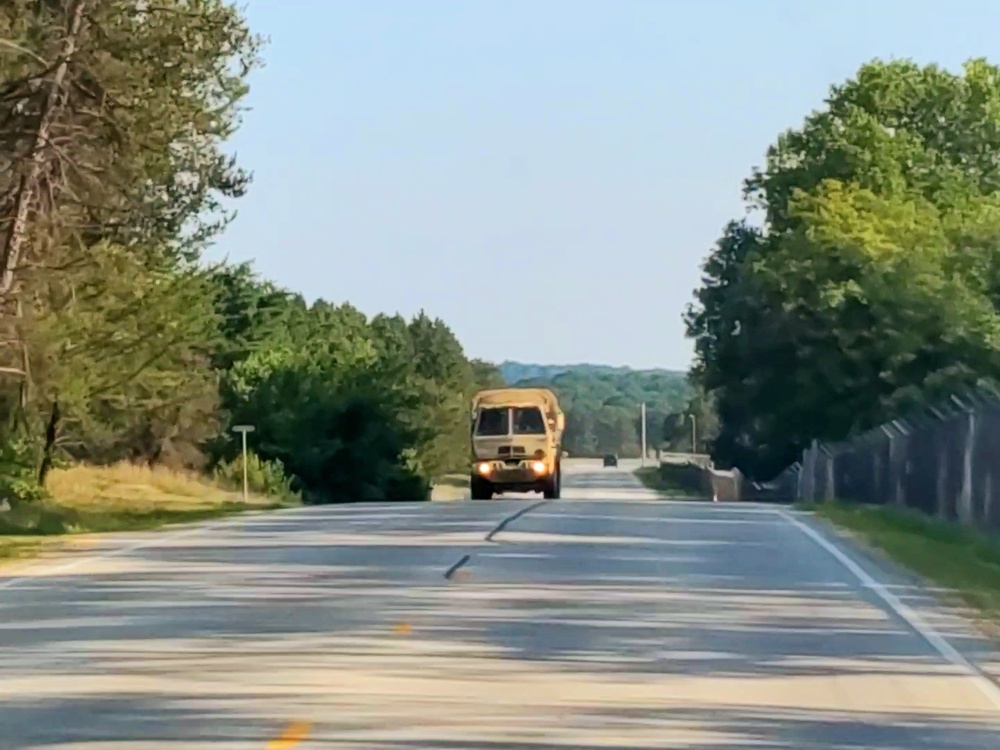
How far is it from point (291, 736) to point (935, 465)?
24.9m

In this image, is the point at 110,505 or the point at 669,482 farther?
the point at 669,482

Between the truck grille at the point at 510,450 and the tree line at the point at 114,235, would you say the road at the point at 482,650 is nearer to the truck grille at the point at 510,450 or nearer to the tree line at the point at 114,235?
the tree line at the point at 114,235

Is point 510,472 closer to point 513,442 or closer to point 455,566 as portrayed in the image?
point 513,442

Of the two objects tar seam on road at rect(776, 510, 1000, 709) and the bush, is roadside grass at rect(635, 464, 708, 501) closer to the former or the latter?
the bush

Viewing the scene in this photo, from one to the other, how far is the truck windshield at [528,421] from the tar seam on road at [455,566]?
23088mm

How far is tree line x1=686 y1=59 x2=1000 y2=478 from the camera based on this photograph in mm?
68812

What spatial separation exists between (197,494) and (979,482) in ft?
109

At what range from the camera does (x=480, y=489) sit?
48.7 meters

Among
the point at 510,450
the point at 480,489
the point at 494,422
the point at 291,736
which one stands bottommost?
the point at 291,736

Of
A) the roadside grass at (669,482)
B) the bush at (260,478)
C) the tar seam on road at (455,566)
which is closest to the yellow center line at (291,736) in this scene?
the tar seam on road at (455,566)

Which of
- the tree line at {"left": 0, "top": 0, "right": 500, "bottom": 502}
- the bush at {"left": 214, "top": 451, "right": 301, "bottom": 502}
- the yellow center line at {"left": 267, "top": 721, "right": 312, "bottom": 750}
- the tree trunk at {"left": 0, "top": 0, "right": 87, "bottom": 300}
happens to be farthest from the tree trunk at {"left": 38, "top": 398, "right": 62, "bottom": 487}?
the yellow center line at {"left": 267, "top": 721, "right": 312, "bottom": 750}

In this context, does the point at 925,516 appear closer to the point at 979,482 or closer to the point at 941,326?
the point at 979,482

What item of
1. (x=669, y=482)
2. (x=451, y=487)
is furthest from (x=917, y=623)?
(x=451, y=487)

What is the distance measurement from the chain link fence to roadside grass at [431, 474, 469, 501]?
58.7 meters
